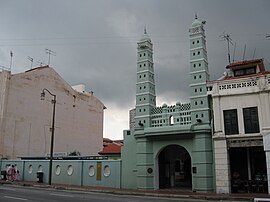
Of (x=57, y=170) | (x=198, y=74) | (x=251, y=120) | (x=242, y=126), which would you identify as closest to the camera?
(x=251, y=120)

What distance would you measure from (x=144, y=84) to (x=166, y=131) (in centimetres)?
428

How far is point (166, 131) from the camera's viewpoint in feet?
69.8

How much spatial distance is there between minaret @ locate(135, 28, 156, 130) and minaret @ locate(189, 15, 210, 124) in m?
3.31

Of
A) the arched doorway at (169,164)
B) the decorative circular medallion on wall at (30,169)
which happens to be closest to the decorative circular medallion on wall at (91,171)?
the arched doorway at (169,164)

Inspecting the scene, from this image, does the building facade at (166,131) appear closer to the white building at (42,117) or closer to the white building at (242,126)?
the white building at (242,126)

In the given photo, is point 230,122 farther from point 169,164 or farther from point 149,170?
point 169,164

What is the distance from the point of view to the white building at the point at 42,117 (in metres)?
34.6

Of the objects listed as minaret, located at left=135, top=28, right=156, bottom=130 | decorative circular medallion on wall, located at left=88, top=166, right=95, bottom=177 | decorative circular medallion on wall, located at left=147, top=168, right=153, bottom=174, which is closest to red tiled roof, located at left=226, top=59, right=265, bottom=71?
minaret, located at left=135, top=28, right=156, bottom=130

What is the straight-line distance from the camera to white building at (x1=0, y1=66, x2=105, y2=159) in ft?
113

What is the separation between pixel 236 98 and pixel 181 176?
13.5 metres

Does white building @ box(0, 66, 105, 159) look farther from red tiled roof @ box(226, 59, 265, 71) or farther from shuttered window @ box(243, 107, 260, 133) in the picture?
shuttered window @ box(243, 107, 260, 133)

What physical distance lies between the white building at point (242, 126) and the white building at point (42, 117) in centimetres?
2289

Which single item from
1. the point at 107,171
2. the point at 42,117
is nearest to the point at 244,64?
the point at 107,171

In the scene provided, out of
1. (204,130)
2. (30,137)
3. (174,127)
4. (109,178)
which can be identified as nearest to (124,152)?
(109,178)
